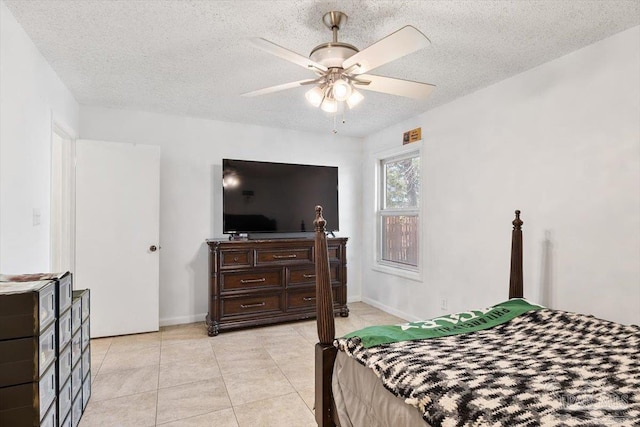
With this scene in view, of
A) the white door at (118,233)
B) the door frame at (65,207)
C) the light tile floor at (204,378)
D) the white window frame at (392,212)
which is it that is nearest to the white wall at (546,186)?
the white window frame at (392,212)

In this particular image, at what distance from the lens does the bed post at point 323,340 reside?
1791 mm

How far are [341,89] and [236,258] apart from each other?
2.41 metres

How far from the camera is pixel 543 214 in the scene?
8.76 feet

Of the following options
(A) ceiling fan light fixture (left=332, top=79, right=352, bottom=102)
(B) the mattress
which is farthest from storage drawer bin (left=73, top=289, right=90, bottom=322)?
(A) ceiling fan light fixture (left=332, top=79, right=352, bottom=102)

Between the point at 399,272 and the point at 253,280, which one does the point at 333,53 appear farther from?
the point at 399,272

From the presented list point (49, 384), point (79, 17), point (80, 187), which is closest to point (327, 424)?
point (49, 384)

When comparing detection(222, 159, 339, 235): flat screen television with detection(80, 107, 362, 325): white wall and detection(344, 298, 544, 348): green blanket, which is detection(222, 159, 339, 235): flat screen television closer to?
detection(80, 107, 362, 325): white wall

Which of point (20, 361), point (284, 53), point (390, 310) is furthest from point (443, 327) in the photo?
point (390, 310)

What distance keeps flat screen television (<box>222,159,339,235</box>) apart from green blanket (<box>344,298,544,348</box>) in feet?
8.11

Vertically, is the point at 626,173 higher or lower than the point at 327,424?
higher

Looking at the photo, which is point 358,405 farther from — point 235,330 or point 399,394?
point 235,330

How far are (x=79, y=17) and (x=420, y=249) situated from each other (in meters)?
3.54

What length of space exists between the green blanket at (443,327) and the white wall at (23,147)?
6.61ft

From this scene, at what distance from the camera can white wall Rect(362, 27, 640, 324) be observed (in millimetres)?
2199
